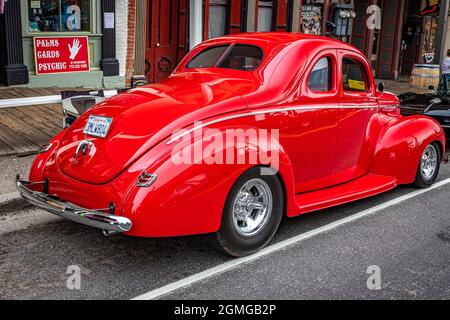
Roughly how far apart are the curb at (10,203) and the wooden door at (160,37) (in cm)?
727

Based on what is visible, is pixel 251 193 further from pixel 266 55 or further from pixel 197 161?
pixel 266 55

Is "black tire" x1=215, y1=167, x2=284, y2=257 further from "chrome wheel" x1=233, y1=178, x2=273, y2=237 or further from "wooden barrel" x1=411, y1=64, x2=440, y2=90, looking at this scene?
"wooden barrel" x1=411, y1=64, x2=440, y2=90

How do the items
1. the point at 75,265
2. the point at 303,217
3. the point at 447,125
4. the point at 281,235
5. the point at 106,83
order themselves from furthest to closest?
the point at 106,83
the point at 447,125
the point at 303,217
the point at 281,235
the point at 75,265

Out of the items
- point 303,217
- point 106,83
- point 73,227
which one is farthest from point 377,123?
point 106,83

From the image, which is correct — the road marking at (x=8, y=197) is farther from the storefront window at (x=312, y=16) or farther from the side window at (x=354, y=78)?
the storefront window at (x=312, y=16)

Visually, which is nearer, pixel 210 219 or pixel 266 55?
pixel 210 219

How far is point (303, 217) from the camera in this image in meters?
5.85

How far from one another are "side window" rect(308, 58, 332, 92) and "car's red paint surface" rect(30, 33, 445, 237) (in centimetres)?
6

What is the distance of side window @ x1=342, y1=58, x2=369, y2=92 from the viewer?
615 centimetres

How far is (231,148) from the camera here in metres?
4.38

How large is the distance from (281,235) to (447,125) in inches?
205

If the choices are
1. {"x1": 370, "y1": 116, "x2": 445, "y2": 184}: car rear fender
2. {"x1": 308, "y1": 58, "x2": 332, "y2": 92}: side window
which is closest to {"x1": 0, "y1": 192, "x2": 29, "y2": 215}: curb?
{"x1": 308, "y1": 58, "x2": 332, "y2": 92}: side window

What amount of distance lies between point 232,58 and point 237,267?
7.41 feet

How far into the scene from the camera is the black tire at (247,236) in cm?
444
